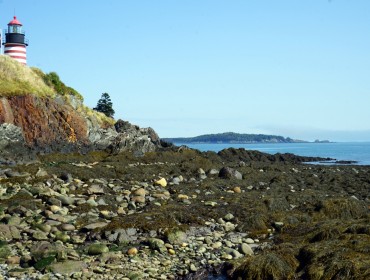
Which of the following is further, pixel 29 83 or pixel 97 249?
pixel 29 83

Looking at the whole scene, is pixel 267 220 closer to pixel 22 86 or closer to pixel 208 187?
pixel 208 187

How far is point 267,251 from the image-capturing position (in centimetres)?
1165

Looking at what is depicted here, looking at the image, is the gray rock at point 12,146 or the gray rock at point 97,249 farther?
the gray rock at point 12,146

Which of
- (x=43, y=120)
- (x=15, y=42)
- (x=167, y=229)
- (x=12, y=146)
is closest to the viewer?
(x=167, y=229)

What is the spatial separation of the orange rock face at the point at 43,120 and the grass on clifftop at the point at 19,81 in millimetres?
887

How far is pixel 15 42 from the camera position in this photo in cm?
4403

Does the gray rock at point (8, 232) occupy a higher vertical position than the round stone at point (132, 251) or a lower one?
higher

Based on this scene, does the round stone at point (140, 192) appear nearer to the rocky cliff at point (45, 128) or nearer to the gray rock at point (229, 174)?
the gray rock at point (229, 174)

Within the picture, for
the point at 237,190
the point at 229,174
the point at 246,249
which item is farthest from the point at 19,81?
the point at 246,249

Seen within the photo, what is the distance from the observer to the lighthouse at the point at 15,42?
4383 centimetres

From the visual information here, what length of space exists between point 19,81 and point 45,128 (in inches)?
190

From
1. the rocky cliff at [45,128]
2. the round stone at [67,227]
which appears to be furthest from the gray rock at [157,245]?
the rocky cliff at [45,128]

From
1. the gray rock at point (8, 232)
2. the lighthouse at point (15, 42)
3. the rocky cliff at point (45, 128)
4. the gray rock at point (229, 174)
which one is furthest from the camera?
the lighthouse at point (15, 42)

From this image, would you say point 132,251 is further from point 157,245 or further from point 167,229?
point 167,229
